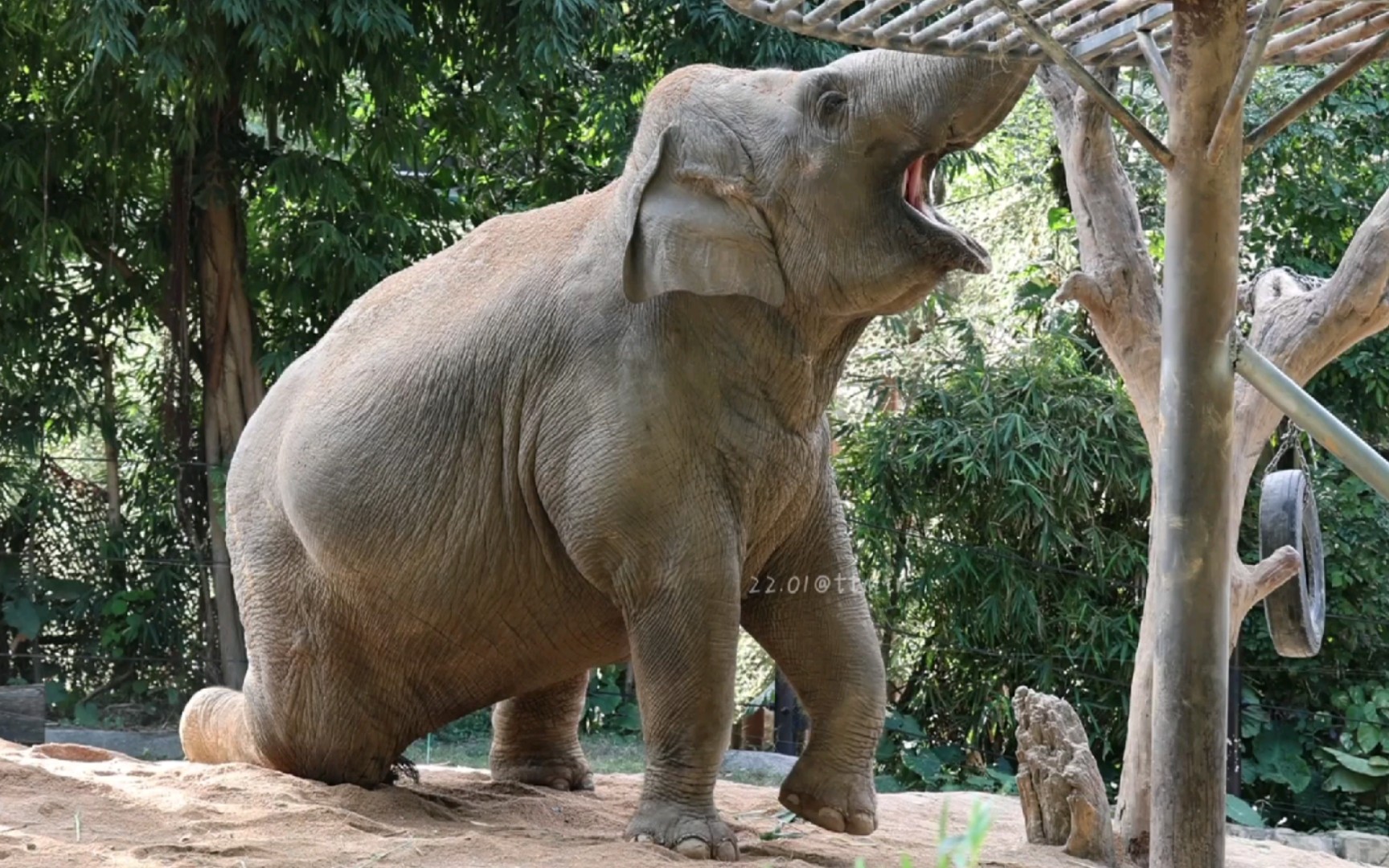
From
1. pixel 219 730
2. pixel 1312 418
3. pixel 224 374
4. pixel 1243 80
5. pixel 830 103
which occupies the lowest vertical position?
pixel 219 730

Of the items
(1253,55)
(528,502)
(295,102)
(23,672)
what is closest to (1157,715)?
(1253,55)

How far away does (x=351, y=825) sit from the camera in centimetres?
440

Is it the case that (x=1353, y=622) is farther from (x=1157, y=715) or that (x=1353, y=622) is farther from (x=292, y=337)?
(x=1157, y=715)

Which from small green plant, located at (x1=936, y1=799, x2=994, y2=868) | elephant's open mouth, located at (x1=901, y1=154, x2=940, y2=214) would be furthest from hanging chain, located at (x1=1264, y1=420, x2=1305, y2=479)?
small green plant, located at (x1=936, y1=799, x2=994, y2=868)

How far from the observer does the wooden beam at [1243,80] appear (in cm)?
297

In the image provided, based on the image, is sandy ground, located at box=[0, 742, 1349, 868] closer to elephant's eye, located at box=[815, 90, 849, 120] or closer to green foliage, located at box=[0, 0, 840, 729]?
elephant's eye, located at box=[815, 90, 849, 120]

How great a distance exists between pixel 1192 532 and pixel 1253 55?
871 mm

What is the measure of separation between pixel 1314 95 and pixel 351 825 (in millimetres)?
2768

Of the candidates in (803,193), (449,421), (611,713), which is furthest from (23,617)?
(803,193)

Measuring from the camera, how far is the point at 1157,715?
3418 millimetres

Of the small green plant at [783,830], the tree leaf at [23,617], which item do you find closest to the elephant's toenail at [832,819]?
the small green plant at [783,830]

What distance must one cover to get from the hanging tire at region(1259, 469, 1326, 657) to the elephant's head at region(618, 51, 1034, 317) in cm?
86

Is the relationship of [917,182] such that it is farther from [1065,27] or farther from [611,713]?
[611,713]

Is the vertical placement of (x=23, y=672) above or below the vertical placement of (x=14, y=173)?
below
